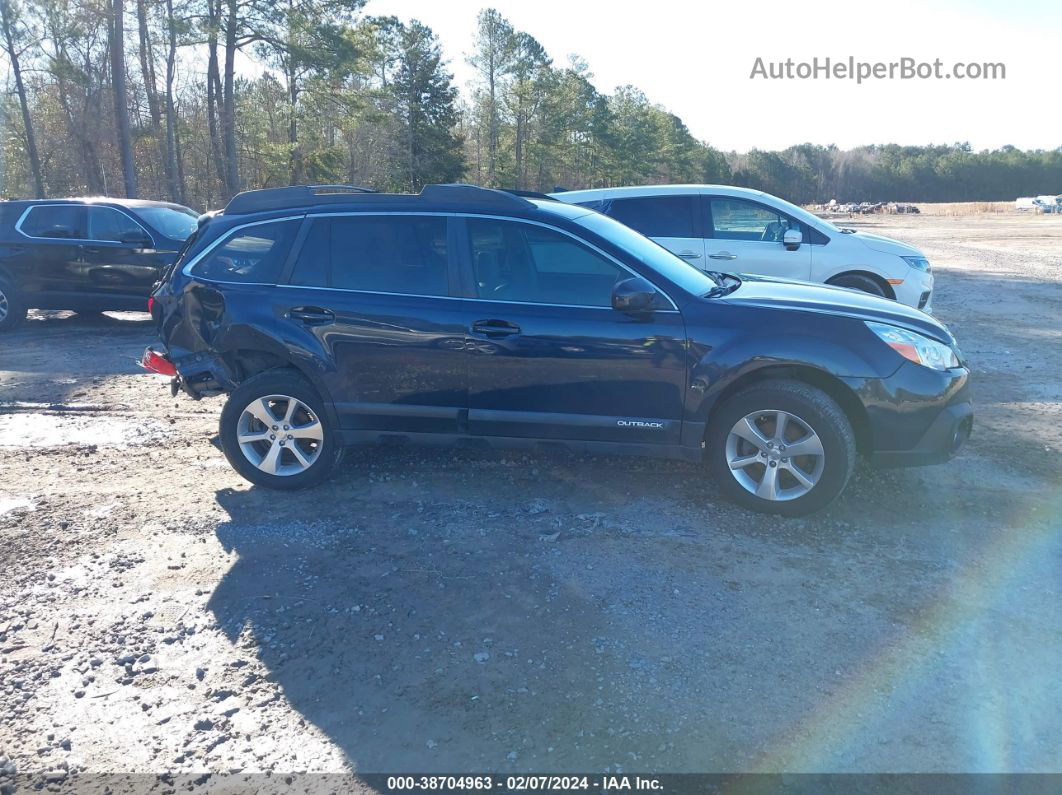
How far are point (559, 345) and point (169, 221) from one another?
8881mm

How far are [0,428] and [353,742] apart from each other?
5.45 m

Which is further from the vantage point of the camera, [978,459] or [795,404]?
[978,459]

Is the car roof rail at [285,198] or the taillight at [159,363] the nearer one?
the car roof rail at [285,198]

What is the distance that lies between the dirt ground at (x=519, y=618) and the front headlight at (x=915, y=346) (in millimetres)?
885

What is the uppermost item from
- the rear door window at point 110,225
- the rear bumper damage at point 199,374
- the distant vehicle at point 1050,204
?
the distant vehicle at point 1050,204

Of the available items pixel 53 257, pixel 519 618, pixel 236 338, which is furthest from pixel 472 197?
pixel 53 257

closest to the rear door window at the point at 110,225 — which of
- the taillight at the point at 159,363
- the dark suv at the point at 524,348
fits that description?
the taillight at the point at 159,363

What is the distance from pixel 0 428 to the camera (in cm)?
678

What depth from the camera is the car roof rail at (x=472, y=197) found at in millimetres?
5086

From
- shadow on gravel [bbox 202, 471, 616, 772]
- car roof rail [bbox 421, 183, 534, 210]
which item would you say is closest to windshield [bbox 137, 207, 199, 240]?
car roof rail [bbox 421, 183, 534, 210]

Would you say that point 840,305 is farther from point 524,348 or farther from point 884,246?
point 884,246

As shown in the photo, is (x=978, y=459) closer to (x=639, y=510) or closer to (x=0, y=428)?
(x=639, y=510)

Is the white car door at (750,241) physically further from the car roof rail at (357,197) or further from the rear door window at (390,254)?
the rear door window at (390,254)

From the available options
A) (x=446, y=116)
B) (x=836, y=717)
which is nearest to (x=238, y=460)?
(x=836, y=717)
